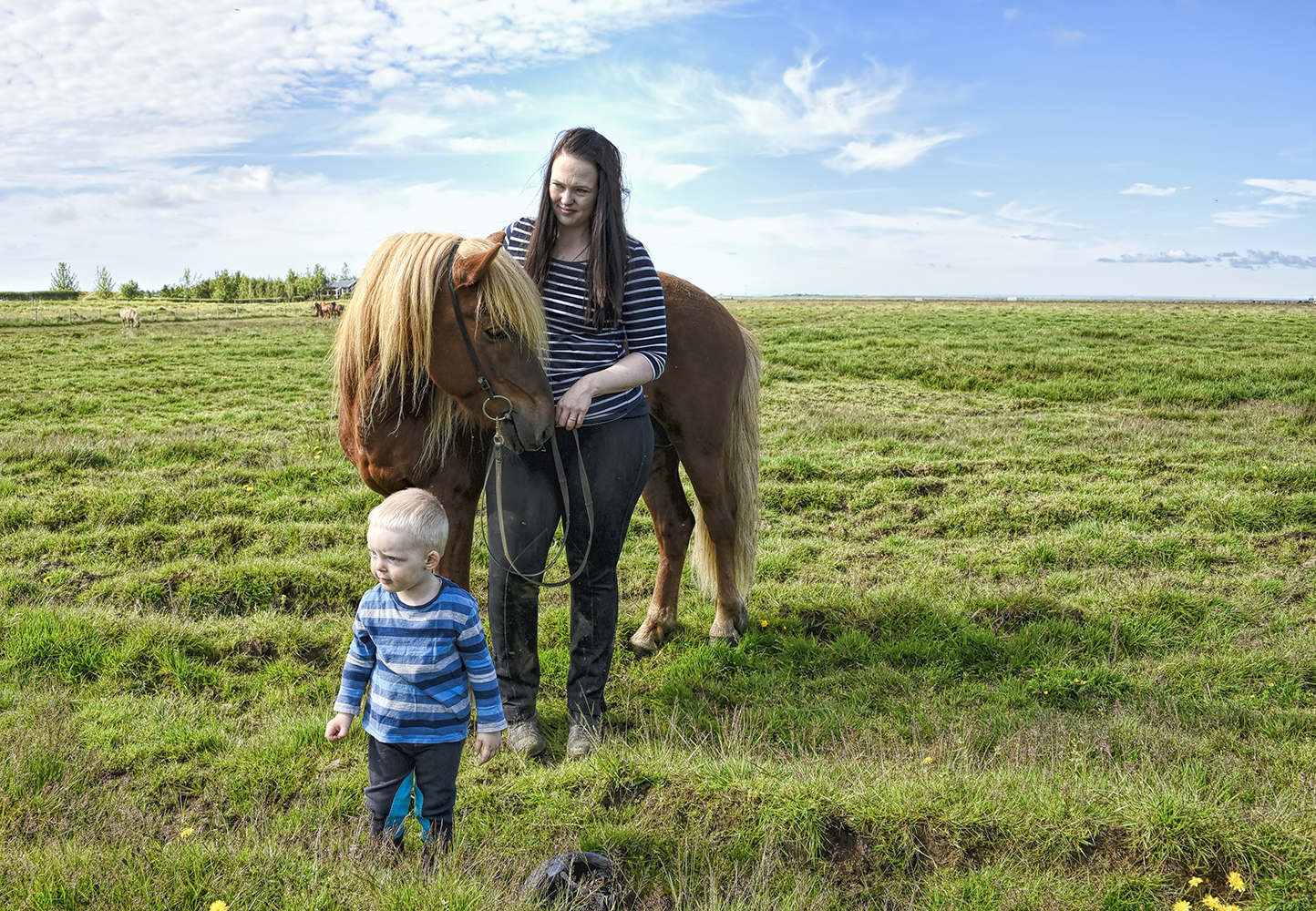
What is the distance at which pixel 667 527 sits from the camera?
532cm

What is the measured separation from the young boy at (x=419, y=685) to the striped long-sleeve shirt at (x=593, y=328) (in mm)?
1015

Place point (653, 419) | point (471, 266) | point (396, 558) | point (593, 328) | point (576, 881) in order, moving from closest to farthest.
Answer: point (576, 881) → point (396, 558) → point (471, 266) → point (593, 328) → point (653, 419)

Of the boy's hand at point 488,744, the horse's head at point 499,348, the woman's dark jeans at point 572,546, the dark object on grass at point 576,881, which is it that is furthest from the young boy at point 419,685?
the woman's dark jeans at point 572,546

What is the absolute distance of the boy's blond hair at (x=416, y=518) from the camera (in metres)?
2.61

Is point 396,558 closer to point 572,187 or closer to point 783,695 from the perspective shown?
point 572,187

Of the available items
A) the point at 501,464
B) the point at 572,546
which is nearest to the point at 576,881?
the point at 572,546

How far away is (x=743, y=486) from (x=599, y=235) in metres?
2.44

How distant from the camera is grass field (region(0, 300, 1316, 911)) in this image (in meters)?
2.59

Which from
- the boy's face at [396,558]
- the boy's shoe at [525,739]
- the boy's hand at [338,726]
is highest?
the boy's face at [396,558]

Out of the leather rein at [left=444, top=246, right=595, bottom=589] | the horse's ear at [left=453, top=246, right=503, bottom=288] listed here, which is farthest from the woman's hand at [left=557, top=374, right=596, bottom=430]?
the horse's ear at [left=453, top=246, right=503, bottom=288]

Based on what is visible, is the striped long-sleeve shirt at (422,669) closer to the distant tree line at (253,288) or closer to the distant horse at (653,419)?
the distant horse at (653,419)

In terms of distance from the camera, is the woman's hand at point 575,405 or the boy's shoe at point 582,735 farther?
the boy's shoe at point 582,735

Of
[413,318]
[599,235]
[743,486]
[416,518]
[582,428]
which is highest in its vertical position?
[599,235]

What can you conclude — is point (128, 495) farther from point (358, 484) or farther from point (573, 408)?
point (573, 408)
